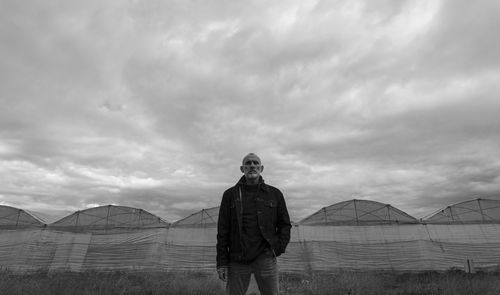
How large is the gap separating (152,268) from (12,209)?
12.4 m

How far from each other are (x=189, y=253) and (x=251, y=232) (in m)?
14.2

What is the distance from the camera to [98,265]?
16156 millimetres

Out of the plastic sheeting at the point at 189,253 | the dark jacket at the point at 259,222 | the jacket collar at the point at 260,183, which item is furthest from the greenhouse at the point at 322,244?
the jacket collar at the point at 260,183

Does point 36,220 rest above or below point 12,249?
above

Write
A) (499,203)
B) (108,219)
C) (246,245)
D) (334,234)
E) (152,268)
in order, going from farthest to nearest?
(108,219) → (499,203) → (334,234) → (152,268) → (246,245)

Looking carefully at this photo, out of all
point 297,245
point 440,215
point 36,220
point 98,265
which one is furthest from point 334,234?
point 36,220

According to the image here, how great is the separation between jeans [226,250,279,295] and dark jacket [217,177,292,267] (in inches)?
3.1

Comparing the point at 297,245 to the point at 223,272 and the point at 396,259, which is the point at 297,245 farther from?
the point at 223,272

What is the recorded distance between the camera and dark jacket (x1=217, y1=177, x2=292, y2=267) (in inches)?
132

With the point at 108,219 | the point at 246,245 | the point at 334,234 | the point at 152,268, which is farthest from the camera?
the point at 108,219

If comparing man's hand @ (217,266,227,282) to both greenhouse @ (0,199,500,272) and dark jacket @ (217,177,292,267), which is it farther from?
greenhouse @ (0,199,500,272)

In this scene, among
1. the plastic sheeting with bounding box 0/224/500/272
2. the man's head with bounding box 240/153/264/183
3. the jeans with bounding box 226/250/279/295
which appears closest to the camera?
the jeans with bounding box 226/250/279/295

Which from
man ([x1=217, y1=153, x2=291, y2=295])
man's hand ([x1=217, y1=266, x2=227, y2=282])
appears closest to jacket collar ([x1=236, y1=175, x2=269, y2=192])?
man ([x1=217, y1=153, x2=291, y2=295])

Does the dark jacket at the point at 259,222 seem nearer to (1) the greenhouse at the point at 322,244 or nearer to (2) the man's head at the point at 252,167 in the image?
(2) the man's head at the point at 252,167
